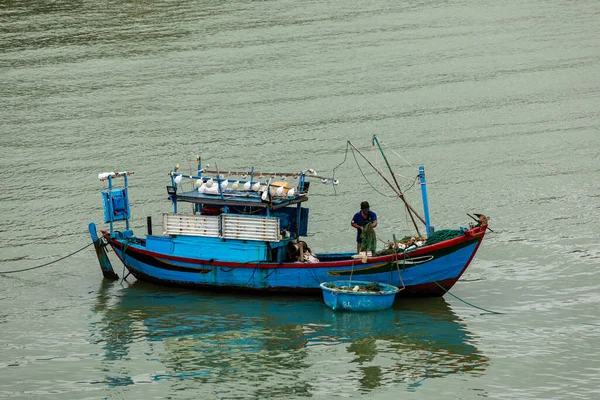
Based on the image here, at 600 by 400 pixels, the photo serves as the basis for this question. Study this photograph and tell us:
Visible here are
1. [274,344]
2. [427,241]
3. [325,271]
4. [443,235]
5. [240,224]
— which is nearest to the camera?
[274,344]

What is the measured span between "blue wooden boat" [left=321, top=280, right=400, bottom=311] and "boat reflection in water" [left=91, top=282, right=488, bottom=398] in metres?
0.23

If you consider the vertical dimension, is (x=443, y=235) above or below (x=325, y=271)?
above

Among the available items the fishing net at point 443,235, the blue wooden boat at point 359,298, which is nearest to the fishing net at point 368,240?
the blue wooden boat at point 359,298

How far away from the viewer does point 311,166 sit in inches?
1597

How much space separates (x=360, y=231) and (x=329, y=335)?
152 inches

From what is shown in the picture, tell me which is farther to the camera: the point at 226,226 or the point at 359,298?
the point at 226,226

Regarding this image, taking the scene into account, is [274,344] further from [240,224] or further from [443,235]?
[443,235]

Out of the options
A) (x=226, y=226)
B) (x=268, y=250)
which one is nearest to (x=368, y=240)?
(x=268, y=250)

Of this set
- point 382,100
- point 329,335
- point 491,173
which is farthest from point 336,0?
point 329,335

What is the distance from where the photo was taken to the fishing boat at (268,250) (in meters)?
27.9

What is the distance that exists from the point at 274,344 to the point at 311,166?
15527 millimetres

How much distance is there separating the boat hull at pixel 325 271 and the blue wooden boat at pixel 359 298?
0.51 meters

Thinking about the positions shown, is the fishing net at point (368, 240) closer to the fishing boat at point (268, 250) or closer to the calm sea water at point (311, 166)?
the fishing boat at point (268, 250)

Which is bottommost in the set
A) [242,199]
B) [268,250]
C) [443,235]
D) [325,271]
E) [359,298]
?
[359,298]
